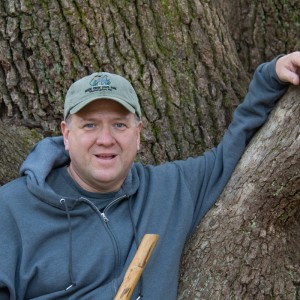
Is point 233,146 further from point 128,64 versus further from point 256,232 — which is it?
point 128,64

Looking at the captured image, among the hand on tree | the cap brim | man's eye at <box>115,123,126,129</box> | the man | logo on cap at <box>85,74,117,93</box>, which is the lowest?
the man

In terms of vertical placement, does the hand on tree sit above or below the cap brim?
below

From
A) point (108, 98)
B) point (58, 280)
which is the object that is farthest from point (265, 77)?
point (58, 280)

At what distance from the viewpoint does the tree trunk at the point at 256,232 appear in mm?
3338

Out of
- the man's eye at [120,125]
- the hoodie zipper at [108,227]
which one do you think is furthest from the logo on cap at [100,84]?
the hoodie zipper at [108,227]

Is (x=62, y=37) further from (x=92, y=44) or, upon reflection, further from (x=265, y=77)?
(x=265, y=77)

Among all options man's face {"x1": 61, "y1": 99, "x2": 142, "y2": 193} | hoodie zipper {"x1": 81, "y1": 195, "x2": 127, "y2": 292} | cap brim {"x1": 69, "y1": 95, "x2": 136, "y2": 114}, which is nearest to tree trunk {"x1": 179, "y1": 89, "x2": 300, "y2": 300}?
hoodie zipper {"x1": 81, "y1": 195, "x2": 127, "y2": 292}

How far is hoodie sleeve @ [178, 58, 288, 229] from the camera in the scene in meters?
3.44

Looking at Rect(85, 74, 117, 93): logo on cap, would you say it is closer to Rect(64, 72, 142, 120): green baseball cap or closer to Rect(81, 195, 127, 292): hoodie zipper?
Rect(64, 72, 142, 120): green baseball cap

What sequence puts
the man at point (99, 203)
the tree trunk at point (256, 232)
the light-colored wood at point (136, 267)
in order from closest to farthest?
1. the light-colored wood at point (136, 267)
2. the man at point (99, 203)
3. the tree trunk at point (256, 232)

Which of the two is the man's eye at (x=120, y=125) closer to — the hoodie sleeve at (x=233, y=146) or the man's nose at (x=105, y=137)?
the man's nose at (x=105, y=137)

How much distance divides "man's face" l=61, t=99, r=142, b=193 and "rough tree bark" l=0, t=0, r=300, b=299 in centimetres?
61

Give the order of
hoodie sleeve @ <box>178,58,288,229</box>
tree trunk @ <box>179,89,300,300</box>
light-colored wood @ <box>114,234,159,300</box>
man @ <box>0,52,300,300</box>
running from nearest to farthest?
light-colored wood @ <box>114,234,159,300</box>
man @ <box>0,52,300,300</box>
tree trunk @ <box>179,89,300,300</box>
hoodie sleeve @ <box>178,58,288,229</box>

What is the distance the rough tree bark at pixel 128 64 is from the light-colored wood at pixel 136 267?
0.98 meters
